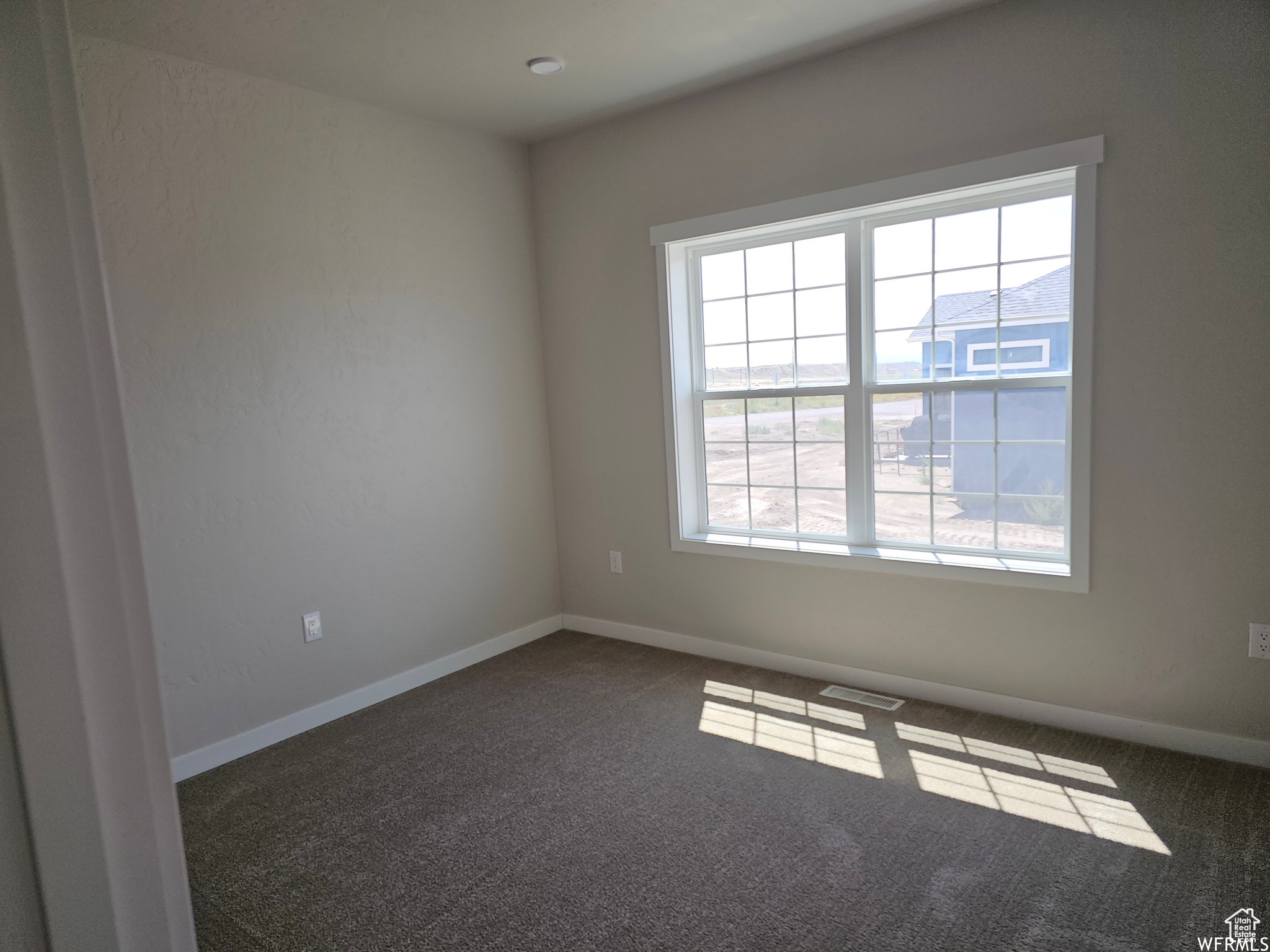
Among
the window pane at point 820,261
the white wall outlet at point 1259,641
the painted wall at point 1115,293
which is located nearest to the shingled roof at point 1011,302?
the painted wall at point 1115,293

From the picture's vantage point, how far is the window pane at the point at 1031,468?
2.92m

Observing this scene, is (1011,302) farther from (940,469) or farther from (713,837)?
(713,837)

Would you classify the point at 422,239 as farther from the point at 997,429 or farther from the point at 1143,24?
the point at 1143,24

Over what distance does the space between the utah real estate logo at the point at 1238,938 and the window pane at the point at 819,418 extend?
210 cm

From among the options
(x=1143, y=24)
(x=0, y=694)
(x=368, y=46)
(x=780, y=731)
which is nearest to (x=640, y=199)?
(x=368, y=46)

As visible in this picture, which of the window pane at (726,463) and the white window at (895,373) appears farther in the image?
the window pane at (726,463)

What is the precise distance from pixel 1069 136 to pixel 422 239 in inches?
110

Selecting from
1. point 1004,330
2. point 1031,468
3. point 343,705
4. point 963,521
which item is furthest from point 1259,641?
point 343,705

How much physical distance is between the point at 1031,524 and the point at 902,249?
1.25 m

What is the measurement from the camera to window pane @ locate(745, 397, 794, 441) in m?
3.61

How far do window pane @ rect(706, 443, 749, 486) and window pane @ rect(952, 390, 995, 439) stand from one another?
40.5 inches

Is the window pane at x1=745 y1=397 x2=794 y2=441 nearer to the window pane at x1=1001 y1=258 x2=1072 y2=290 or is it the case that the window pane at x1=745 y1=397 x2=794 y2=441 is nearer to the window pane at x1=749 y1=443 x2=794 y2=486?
the window pane at x1=749 y1=443 x2=794 y2=486

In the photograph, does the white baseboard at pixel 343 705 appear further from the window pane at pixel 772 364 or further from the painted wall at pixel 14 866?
the painted wall at pixel 14 866

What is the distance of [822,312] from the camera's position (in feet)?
11.3
